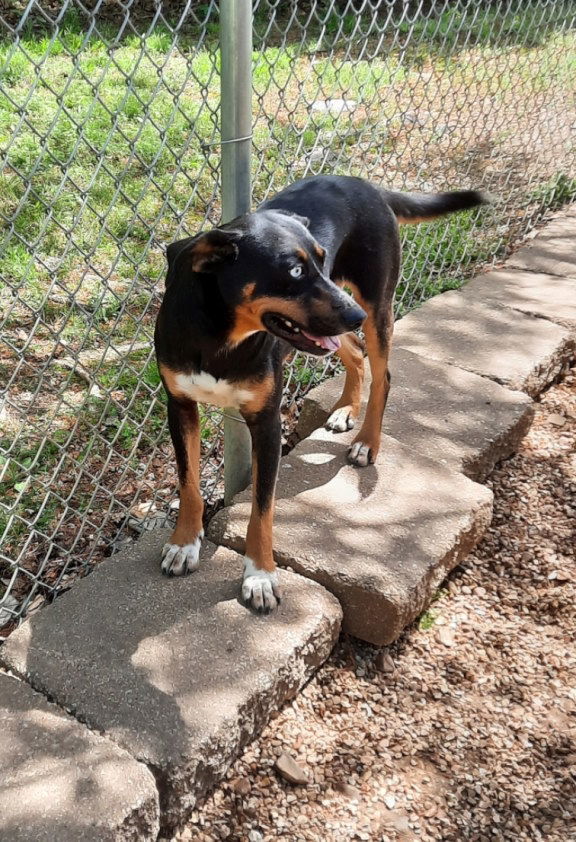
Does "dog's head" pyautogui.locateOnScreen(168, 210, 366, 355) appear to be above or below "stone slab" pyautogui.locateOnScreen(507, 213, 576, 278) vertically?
above

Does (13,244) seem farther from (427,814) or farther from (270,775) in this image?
(427,814)

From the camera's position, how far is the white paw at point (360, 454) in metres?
3.03

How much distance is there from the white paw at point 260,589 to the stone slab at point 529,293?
2.38 meters

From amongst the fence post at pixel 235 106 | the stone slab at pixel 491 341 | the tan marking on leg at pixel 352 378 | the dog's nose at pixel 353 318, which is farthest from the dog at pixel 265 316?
the stone slab at pixel 491 341

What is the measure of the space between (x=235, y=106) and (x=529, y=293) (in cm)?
257

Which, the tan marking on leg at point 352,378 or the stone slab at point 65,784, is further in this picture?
the tan marking on leg at point 352,378

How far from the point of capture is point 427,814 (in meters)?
2.11

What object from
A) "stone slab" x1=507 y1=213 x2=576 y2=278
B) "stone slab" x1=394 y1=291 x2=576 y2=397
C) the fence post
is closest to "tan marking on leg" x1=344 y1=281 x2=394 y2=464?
the fence post

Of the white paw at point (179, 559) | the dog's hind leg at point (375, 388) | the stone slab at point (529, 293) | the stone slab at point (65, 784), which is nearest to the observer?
the stone slab at point (65, 784)

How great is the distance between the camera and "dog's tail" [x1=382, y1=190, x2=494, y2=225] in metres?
3.15

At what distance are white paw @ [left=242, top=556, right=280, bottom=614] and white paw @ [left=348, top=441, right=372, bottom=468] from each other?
0.68 m

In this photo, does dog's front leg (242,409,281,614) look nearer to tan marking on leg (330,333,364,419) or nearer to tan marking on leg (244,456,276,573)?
tan marking on leg (244,456,276,573)

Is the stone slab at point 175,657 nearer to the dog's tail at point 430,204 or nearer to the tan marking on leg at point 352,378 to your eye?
the tan marking on leg at point 352,378

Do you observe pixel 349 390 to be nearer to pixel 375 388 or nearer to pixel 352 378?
pixel 352 378
